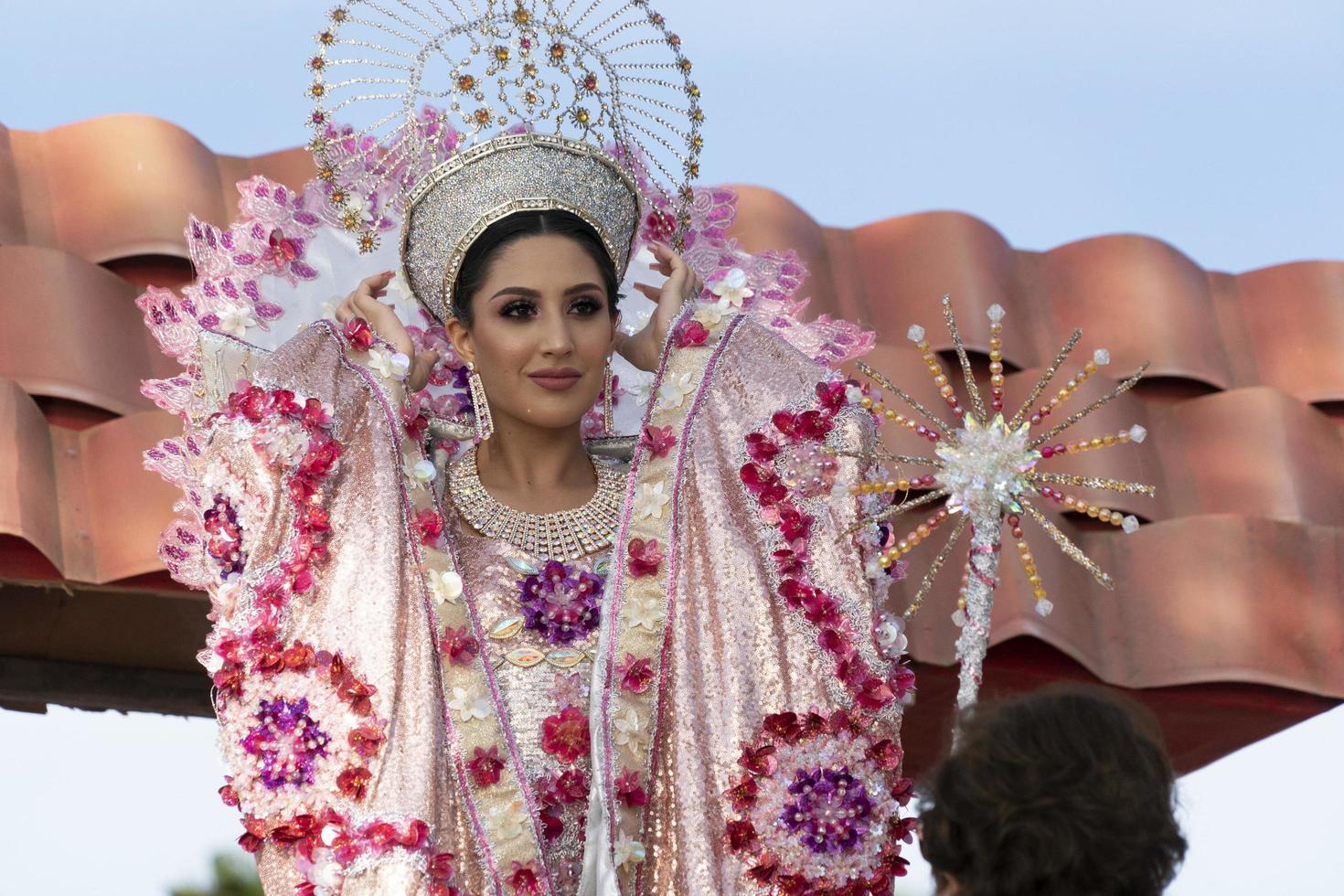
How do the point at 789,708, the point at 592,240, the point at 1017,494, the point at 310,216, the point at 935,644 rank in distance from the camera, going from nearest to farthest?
the point at 1017,494, the point at 789,708, the point at 592,240, the point at 310,216, the point at 935,644

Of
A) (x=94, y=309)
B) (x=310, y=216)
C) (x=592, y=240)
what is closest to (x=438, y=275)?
(x=592, y=240)

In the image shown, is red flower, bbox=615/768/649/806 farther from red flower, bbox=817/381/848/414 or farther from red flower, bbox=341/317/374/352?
red flower, bbox=341/317/374/352

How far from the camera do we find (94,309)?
19.6 ft

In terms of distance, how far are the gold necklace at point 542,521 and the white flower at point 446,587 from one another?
234 mm

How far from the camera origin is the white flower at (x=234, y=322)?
191 inches

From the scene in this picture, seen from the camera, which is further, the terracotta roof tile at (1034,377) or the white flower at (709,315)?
the terracotta roof tile at (1034,377)

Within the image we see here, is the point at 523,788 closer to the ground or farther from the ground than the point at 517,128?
closer to the ground

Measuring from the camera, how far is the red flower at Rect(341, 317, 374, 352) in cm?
450

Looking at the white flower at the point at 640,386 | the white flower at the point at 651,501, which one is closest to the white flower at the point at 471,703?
the white flower at the point at 651,501

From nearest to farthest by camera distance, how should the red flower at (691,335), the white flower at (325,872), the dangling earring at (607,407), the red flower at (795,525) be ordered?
the white flower at (325,872), the red flower at (795,525), the red flower at (691,335), the dangling earring at (607,407)

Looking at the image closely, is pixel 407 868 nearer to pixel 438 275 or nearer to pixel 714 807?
pixel 714 807

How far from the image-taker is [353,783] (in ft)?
13.4

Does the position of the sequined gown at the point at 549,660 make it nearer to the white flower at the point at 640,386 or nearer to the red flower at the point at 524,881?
the red flower at the point at 524,881

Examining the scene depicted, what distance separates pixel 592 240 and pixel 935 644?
233 centimetres
